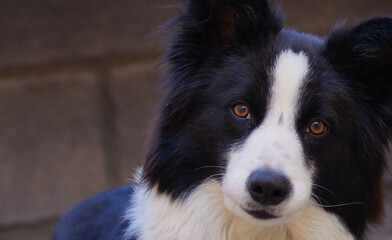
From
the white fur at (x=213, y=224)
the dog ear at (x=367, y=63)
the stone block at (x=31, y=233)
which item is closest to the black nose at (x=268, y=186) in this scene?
the white fur at (x=213, y=224)

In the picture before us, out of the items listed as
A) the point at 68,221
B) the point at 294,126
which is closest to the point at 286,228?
the point at 294,126

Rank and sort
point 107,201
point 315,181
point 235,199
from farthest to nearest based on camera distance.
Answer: point 107,201
point 315,181
point 235,199

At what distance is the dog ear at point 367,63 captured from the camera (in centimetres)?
291

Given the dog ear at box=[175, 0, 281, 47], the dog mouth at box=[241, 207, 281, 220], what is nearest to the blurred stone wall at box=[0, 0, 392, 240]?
the dog ear at box=[175, 0, 281, 47]

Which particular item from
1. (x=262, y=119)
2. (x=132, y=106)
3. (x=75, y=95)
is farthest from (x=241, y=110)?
(x=75, y=95)

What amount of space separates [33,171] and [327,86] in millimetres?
3300

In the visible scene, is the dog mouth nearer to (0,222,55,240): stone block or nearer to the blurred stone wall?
the blurred stone wall

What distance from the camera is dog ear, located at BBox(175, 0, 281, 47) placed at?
2928mm

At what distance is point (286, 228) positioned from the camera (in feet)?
9.68

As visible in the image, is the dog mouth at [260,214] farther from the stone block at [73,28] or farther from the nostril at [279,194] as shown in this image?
the stone block at [73,28]

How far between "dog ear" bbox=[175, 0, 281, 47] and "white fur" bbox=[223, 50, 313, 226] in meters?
0.22

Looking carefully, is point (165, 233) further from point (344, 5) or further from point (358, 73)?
point (344, 5)

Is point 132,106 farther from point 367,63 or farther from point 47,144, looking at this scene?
point 367,63

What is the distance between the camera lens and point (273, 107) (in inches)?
108
